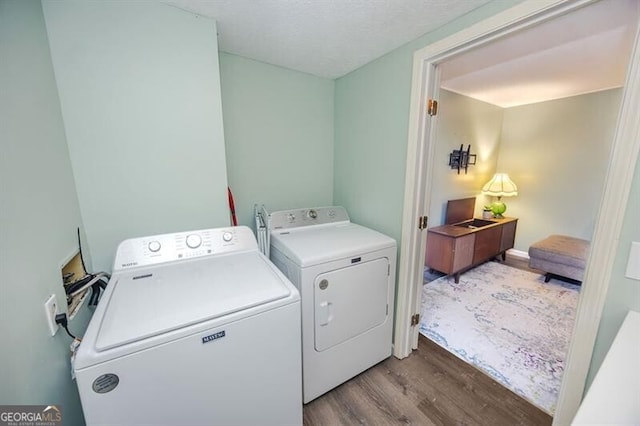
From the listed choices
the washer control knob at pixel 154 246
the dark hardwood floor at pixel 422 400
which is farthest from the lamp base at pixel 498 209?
the washer control knob at pixel 154 246

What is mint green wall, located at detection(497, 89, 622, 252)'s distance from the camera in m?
3.37

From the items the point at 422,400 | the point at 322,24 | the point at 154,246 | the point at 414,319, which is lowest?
the point at 422,400

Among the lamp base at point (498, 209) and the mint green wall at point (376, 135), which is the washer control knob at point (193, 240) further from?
the lamp base at point (498, 209)

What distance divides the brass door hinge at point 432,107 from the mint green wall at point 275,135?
1010mm

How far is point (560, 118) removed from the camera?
3641mm

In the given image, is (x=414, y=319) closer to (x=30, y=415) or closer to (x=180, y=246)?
(x=180, y=246)

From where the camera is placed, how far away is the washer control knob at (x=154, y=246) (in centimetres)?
132

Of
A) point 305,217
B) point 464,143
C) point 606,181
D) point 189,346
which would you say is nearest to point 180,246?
point 189,346

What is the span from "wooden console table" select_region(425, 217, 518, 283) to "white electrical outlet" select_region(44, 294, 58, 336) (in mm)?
3246

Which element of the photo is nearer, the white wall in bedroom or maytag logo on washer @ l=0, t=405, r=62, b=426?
maytag logo on washer @ l=0, t=405, r=62, b=426

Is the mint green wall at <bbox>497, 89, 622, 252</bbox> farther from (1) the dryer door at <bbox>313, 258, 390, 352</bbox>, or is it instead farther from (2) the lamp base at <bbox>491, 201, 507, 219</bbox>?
(1) the dryer door at <bbox>313, 258, 390, 352</bbox>

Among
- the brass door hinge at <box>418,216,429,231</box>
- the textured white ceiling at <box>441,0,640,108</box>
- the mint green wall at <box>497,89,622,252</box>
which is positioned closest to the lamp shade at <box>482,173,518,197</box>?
the mint green wall at <box>497,89,622,252</box>

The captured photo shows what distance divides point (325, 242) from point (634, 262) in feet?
4.45

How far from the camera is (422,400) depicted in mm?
1555
